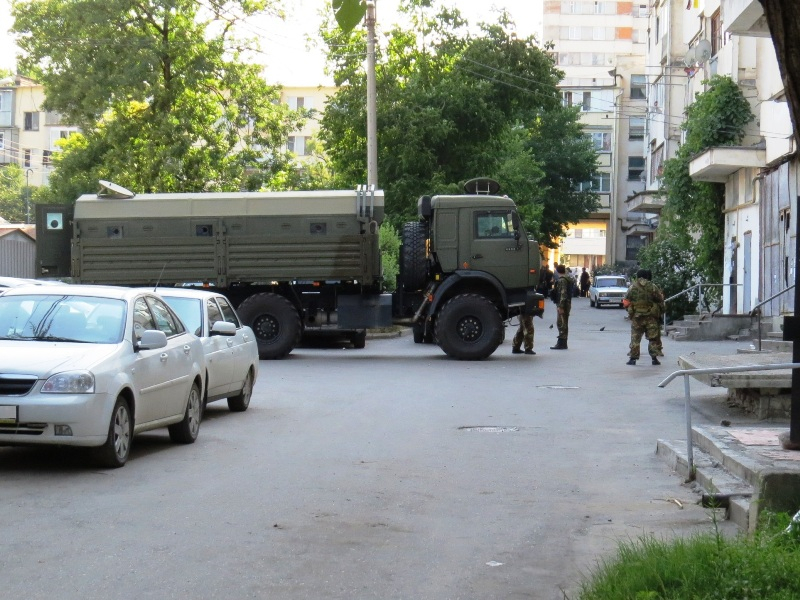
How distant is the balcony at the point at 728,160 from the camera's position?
102 feet

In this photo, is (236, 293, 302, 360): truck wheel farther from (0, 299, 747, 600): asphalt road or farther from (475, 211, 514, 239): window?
(0, 299, 747, 600): asphalt road

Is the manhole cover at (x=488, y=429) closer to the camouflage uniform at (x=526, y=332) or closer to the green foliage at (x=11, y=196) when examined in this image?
the camouflage uniform at (x=526, y=332)

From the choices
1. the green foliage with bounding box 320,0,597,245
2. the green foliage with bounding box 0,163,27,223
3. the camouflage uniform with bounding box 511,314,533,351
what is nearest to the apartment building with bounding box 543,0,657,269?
the green foliage with bounding box 320,0,597,245

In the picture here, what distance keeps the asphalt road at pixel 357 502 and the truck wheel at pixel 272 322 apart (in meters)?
7.20

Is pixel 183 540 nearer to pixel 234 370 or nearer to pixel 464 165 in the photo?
pixel 234 370

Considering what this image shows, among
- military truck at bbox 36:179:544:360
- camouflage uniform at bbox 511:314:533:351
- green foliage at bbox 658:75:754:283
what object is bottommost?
camouflage uniform at bbox 511:314:533:351

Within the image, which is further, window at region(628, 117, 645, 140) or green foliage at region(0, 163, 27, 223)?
green foliage at region(0, 163, 27, 223)

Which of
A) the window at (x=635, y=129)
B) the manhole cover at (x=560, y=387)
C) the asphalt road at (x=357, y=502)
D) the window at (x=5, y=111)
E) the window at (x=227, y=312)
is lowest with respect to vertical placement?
the asphalt road at (x=357, y=502)

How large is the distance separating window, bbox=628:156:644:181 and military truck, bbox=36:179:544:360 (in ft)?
210

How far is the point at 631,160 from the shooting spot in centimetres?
8750

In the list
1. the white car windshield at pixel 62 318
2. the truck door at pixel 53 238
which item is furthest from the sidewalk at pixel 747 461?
the truck door at pixel 53 238

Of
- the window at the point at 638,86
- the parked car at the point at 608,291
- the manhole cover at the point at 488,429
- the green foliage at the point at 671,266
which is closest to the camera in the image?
the manhole cover at the point at 488,429

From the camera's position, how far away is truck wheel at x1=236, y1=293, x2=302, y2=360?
23891 millimetres

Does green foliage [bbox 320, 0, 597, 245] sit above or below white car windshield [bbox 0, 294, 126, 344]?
above
